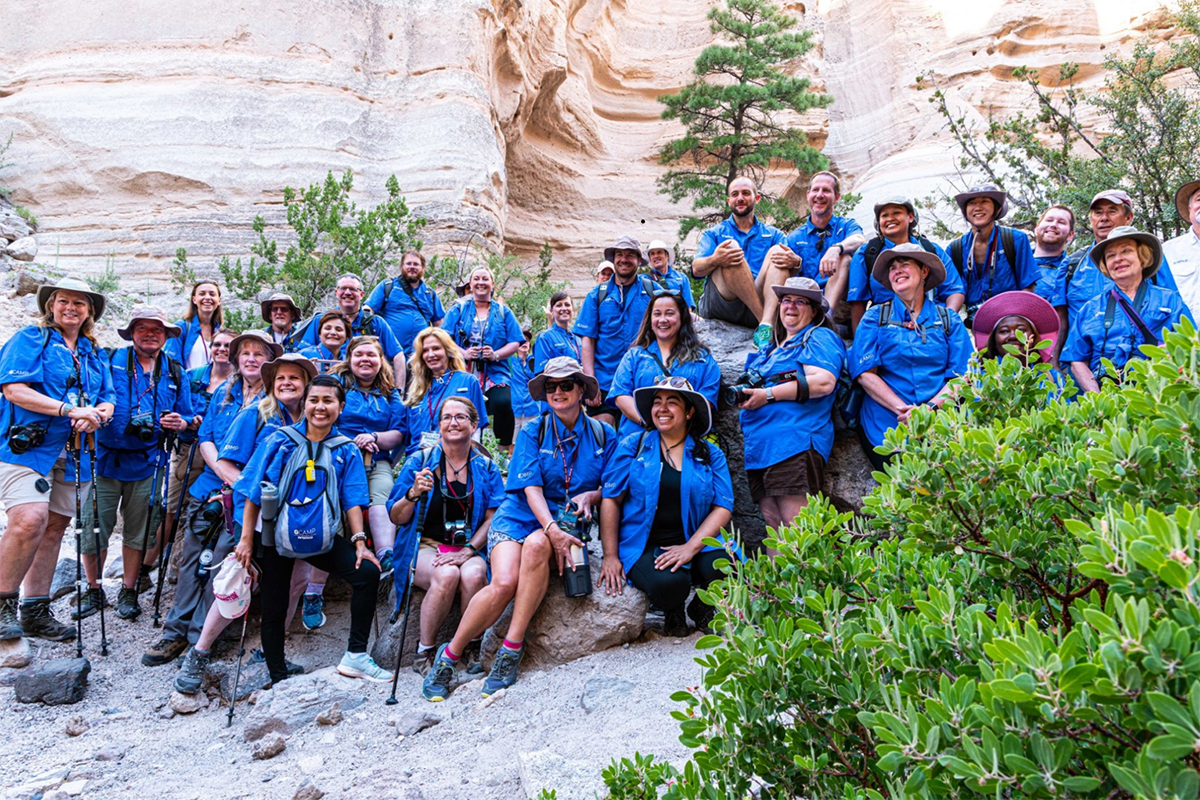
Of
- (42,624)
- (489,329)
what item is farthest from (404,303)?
(42,624)

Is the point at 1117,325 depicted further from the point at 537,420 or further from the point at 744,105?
the point at 744,105

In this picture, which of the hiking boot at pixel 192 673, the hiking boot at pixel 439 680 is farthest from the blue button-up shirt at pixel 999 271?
the hiking boot at pixel 192 673

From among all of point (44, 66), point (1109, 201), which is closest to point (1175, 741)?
point (1109, 201)

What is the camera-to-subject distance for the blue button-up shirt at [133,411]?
595cm

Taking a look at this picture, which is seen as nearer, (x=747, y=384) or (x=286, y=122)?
(x=747, y=384)

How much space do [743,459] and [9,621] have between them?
5201mm

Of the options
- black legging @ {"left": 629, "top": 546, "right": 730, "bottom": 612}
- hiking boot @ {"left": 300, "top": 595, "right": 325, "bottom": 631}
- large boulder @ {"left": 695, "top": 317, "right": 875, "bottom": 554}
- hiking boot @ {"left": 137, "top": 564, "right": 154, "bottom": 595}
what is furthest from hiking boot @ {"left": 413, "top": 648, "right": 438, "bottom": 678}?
hiking boot @ {"left": 137, "top": 564, "right": 154, "bottom": 595}

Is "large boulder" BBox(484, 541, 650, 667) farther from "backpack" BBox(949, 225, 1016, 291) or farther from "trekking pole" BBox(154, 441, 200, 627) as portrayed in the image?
"backpack" BBox(949, 225, 1016, 291)

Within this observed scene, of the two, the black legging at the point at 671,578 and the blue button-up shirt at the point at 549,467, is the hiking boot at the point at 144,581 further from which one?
the black legging at the point at 671,578

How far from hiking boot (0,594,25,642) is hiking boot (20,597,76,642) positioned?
6cm

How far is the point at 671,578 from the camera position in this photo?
473 centimetres

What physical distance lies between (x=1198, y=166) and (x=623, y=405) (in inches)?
290

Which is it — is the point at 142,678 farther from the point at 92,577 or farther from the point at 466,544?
the point at 466,544

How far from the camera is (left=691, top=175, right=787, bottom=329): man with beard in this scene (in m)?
6.10
